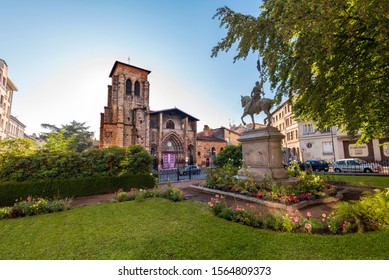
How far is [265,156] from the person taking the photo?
872 cm

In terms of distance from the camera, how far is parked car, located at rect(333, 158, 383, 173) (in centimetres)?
1900

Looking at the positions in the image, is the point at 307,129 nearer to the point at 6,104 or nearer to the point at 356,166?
the point at 356,166

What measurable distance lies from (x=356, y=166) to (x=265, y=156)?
19.8 meters

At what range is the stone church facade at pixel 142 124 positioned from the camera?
3112cm

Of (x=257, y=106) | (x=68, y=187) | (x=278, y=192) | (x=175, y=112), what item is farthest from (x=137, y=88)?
(x=278, y=192)

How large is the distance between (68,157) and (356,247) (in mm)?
13144

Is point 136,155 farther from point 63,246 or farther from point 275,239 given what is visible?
point 275,239

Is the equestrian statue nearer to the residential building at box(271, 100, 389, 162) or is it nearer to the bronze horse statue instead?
the bronze horse statue

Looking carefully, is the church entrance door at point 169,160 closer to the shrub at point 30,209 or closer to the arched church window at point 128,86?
the arched church window at point 128,86

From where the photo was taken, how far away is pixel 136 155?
42.8ft

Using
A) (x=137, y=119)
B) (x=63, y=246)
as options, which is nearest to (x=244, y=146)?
(x=63, y=246)

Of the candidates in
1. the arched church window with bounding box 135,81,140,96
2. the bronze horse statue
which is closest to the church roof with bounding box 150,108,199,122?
the arched church window with bounding box 135,81,140,96

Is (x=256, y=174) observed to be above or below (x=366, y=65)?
below
